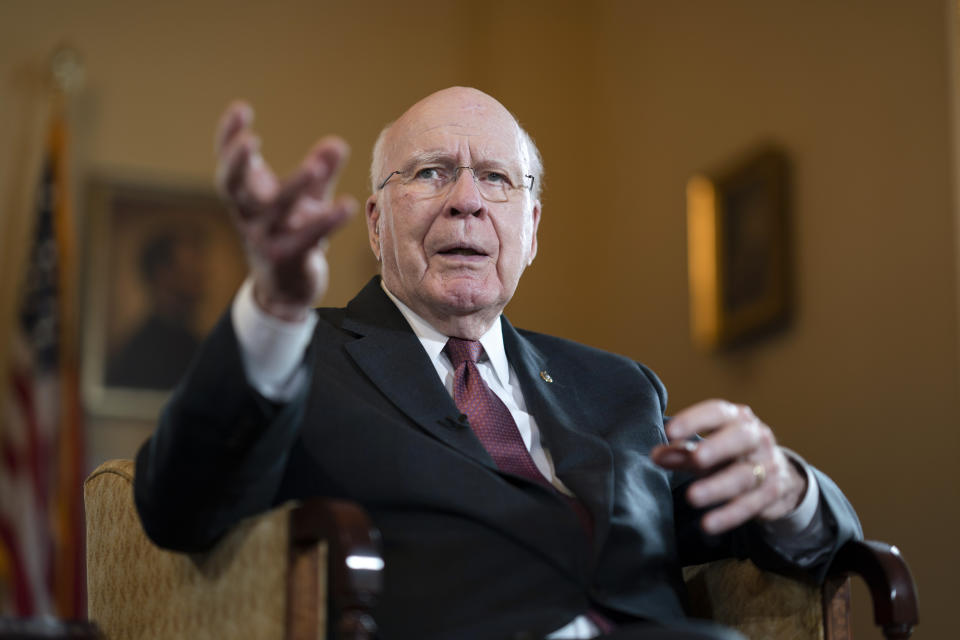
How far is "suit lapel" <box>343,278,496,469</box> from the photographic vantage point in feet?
7.11

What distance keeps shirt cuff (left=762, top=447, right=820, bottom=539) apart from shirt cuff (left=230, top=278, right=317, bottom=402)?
853 mm

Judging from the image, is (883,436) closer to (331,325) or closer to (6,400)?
(331,325)

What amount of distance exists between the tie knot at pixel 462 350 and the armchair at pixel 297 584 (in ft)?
2.07

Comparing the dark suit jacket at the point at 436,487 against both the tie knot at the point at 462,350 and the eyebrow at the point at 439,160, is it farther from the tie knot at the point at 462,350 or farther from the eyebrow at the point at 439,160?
the eyebrow at the point at 439,160

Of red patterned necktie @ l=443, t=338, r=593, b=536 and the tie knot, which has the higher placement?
the tie knot

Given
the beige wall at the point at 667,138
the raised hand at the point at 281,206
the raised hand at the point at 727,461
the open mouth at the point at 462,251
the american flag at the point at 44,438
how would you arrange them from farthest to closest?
1. the american flag at the point at 44,438
2. the beige wall at the point at 667,138
3. the open mouth at the point at 462,251
4. the raised hand at the point at 727,461
5. the raised hand at the point at 281,206

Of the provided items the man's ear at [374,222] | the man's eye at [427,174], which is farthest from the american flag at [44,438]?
the man's eye at [427,174]

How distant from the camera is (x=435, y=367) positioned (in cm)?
245

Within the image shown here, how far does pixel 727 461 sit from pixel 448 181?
109cm

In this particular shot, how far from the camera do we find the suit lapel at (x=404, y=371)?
2.17 metres

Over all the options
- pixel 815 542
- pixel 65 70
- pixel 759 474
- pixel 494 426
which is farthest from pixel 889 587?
pixel 65 70

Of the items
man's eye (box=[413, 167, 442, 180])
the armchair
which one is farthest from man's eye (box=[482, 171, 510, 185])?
the armchair

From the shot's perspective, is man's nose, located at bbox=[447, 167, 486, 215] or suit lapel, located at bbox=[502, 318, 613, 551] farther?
man's nose, located at bbox=[447, 167, 486, 215]

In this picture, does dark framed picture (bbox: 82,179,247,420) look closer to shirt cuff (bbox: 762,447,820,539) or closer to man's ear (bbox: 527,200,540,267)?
man's ear (bbox: 527,200,540,267)
